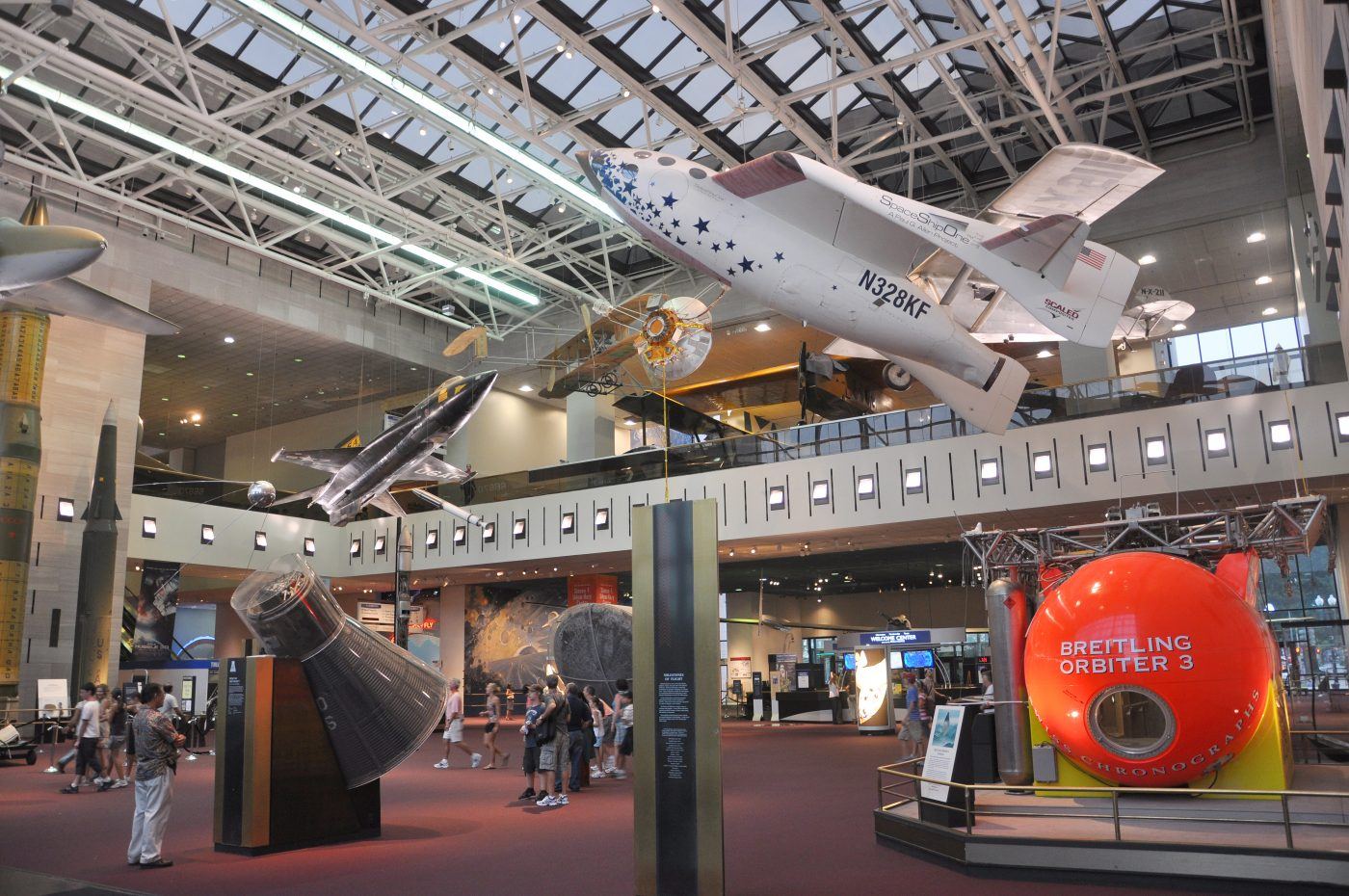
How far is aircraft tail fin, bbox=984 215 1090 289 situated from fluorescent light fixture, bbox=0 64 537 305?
12450 millimetres

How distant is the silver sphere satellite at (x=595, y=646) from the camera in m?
20.1

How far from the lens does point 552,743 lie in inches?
422

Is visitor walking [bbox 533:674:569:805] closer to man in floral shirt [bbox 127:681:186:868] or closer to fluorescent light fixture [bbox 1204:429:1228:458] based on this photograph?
man in floral shirt [bbox 127:681:186:868]

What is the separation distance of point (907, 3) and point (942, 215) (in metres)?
11.3

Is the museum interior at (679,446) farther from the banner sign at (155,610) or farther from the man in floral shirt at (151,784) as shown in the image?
the banner sign at (155,610)

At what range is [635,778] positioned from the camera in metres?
6.33

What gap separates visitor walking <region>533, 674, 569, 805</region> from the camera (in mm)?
10555

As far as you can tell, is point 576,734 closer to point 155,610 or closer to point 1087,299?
point 1087,299

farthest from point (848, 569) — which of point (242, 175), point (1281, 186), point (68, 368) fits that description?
point (68, 368)

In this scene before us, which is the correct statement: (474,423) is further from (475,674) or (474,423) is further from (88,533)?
(88,533)

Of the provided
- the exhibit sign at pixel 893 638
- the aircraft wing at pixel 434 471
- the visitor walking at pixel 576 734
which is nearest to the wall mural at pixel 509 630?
the exhibit sign at pixel 893 638

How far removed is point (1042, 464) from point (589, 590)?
15.9 metres

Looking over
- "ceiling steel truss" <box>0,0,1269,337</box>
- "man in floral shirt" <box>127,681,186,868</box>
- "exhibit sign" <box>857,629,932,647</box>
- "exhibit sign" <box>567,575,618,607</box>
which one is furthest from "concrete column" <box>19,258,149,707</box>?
"exhibit sign" <box>857,629,932,647</box>

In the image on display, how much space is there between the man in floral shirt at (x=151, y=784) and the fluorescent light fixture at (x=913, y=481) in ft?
49.7
